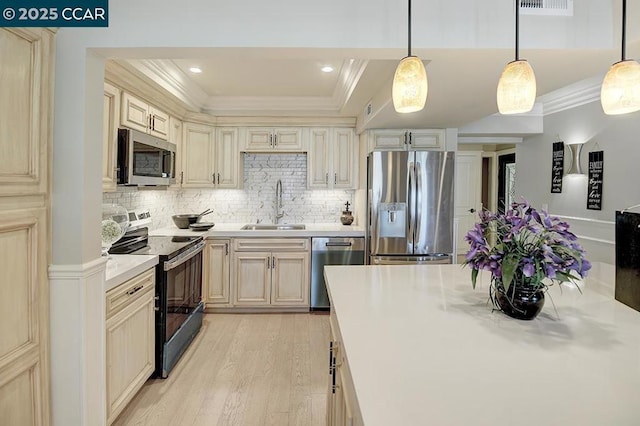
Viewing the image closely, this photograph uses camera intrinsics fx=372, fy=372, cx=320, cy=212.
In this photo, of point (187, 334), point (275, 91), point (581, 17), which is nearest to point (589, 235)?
point (581, 17)

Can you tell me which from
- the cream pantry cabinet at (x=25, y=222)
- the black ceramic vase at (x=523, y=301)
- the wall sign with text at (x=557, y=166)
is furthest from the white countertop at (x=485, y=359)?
the wall sign with text at (x=557, y=166)

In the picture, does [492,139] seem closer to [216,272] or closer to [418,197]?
[418,197]

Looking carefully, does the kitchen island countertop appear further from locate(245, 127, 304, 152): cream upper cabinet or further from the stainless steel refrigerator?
locate(245, 127, 304, 152): cream upper cabinet

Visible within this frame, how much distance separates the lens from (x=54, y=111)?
1.77 metres

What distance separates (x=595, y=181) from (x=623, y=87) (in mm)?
2772

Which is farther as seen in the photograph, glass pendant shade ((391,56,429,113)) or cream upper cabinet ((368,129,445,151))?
cream upper cabinet ((368,129,445,151))

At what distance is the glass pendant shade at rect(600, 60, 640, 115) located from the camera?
3.97ft

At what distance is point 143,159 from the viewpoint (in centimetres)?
299

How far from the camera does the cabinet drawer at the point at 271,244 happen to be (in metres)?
4.07

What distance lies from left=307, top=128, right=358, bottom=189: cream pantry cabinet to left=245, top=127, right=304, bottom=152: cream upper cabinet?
18cm

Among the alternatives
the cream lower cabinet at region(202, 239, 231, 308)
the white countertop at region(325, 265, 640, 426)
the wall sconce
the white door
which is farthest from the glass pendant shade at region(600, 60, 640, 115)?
the white door

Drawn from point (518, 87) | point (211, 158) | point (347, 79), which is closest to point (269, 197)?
point (211, 158)

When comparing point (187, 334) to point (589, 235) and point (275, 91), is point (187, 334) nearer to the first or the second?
point (275, 91)

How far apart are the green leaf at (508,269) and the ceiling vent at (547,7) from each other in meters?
1.36
